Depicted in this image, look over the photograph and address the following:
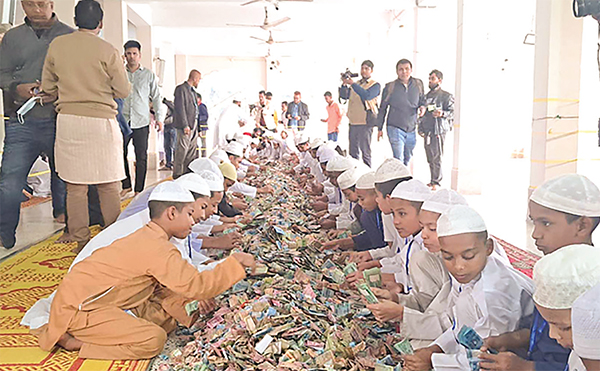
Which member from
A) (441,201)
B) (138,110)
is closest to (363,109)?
(138,110)

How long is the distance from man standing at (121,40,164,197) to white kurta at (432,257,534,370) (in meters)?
4.64

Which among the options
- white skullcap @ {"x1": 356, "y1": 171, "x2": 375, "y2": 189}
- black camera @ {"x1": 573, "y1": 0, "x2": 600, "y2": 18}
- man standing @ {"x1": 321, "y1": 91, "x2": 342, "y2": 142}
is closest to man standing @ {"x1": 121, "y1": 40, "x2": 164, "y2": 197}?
white skullcap @ {"x1": 356, "y1": 171, "x2": 375, "y2": 189}

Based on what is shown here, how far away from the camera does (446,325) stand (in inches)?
86.1

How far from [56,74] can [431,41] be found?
7.45 m

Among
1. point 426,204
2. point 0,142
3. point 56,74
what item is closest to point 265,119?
point 0,142

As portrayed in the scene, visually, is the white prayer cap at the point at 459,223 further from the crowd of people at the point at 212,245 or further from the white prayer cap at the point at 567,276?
the white prayer cap at the point at 567,276

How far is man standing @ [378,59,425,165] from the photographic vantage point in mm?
6785

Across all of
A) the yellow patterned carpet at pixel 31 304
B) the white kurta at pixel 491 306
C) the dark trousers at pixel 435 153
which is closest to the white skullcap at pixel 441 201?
the white kurta at pixel 491 306

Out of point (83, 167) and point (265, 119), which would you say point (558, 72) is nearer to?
point (83, 167)

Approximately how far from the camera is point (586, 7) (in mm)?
3404

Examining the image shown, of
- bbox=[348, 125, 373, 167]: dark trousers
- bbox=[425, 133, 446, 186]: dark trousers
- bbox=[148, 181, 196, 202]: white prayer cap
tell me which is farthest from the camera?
bbox=[348, 125, 373, 167]: dark trousers

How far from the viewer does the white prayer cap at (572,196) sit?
2.04 metres

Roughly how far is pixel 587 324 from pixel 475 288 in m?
0.67

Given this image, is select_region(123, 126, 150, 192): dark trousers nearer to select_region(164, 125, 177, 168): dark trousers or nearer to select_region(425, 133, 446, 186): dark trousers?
select_region(425, 133, 446, 186): dark trousers
